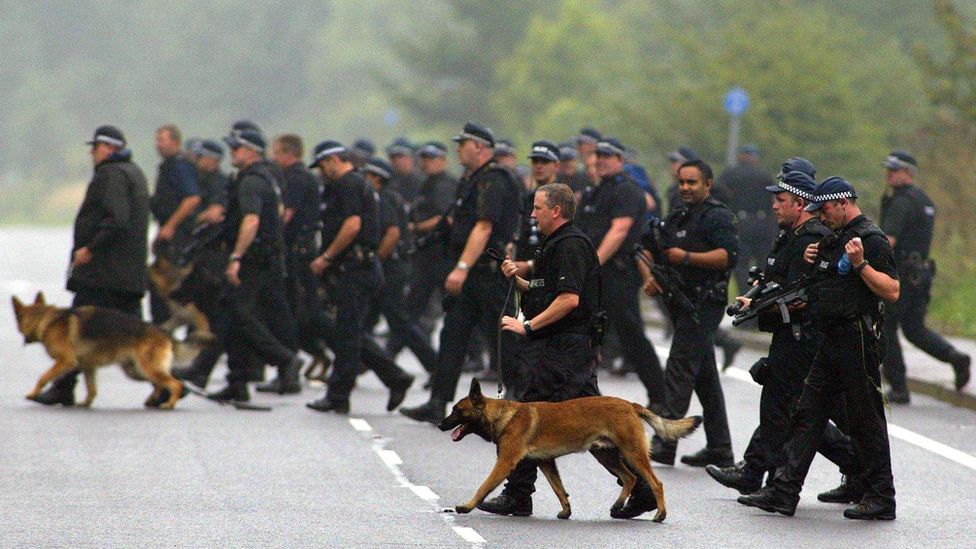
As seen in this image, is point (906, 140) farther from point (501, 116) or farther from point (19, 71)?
point (19, 71)

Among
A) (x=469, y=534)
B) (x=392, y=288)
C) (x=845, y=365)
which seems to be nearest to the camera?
(x=469, y=534)

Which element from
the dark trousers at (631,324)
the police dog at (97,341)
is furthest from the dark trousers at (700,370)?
the police dog at (97,341)

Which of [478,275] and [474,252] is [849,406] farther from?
[478,275]

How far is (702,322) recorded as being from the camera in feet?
37.3

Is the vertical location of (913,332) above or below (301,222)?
below

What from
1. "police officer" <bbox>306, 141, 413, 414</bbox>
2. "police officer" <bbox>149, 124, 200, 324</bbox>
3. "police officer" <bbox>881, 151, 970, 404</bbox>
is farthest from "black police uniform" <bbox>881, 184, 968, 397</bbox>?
"police officer" <bbox>149, 124, 200, 324</bbox>

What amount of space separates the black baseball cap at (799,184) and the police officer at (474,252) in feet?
10.4

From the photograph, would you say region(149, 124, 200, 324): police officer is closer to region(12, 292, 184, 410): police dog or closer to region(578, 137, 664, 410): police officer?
region(12, 292, 184, 410): police dog

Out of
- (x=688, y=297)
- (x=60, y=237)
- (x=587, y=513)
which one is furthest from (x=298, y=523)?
(x=60, y=237)

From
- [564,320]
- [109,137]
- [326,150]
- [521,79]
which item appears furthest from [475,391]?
[521,79]

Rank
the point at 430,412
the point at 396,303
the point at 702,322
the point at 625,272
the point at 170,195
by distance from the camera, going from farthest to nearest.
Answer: the point at 170,195
the point at 396,303
the point at 625,272
the point at 430,412
the point at 702,322

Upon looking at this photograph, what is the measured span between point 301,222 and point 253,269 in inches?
77.1

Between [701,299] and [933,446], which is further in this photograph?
[933,446]

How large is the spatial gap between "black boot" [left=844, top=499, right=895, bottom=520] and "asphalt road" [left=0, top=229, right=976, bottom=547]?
0.09 m
